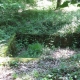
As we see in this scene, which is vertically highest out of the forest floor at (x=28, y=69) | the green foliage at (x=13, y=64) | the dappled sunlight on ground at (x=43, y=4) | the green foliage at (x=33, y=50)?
the dappled sunlight on ground at (x=43, y=4)

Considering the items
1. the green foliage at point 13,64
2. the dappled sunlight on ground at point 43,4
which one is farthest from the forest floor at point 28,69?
the dappled sunlight on ground at point 43,4

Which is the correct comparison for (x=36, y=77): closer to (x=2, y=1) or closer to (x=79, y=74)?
(x=79, y=74)

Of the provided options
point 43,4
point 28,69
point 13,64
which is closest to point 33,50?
point 13,64

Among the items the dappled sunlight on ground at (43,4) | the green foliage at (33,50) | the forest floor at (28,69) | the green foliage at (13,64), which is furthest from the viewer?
the dappled sunlight on ground at (43,4)

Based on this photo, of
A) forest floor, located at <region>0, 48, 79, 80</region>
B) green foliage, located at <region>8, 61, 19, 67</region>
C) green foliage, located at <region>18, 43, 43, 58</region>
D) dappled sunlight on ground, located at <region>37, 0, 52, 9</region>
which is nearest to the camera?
forest floor, located at <region>0, 48, 79, 80</region>

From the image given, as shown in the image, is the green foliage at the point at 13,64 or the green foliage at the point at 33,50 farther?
the green foliage at the point at 33,50

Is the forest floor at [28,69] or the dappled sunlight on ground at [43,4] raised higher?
A: the dappled sunlight on ground at [43,4]

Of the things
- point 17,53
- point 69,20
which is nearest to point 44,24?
point 69,20

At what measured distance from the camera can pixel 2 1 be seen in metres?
8.45

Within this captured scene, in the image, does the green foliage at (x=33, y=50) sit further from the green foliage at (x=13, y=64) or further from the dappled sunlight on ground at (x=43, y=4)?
the dappled sunlight on ground at (x=43, y=4)

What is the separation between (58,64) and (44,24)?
12.8 ft

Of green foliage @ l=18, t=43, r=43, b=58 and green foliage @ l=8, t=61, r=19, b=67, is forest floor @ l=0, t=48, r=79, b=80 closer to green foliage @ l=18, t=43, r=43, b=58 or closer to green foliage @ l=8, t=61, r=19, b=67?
green foliage @ l=8, t=61, r=19, b=67

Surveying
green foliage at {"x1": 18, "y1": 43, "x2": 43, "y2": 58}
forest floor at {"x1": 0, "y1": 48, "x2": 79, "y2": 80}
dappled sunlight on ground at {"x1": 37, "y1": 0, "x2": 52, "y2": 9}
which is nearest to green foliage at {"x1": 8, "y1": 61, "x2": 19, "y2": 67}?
forest floor at {"x1": 0, "y1": 48, "x2": 79, "y2": 80}

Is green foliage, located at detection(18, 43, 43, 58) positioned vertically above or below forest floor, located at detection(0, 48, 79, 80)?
below
